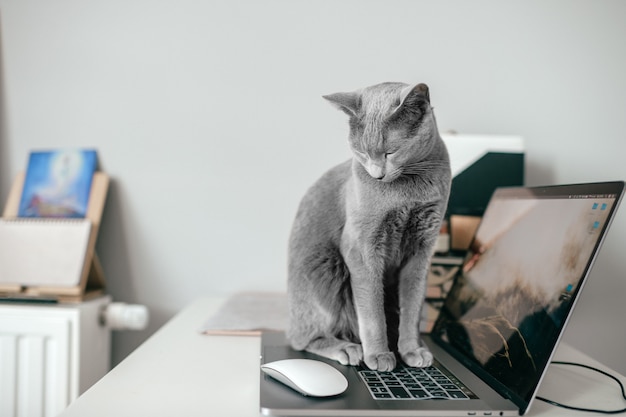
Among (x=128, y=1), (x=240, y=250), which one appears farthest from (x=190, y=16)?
(x=240, y=250)

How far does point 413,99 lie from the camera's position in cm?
60

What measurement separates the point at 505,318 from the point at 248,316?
527mm

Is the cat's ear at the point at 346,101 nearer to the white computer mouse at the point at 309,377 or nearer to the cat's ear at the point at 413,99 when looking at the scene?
the cat's ear at the point at 413,99

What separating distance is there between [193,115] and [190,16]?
0.26 meters

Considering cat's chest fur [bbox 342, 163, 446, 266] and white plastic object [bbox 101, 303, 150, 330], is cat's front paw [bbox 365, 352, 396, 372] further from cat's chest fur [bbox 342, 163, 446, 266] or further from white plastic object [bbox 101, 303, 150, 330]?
white plastic object [bbox 101, 303, 150, 330]

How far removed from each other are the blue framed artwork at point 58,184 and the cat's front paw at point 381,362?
0.87m

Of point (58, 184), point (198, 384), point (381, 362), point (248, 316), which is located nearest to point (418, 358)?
point (381, 362)

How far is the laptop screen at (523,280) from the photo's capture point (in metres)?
0.58

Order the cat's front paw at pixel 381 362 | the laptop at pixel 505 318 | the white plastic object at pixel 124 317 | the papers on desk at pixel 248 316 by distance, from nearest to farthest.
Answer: the laptop at pixel 505 318, the cat's front paw at pixel 381 362, the papers on desk at pixel 248 316, the white plastic object at pixel 124 317

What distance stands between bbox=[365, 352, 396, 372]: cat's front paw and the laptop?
0.05ft

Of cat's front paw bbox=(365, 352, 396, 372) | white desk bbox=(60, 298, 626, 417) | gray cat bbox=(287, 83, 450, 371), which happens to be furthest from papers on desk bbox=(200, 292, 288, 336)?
cat's front paw bbox=(365, 352, 396, 372)

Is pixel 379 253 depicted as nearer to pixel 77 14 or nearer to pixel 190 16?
pixel 190 16

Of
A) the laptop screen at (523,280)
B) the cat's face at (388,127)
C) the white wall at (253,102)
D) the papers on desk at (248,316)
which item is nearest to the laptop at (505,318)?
the laptop screen at (523,280)

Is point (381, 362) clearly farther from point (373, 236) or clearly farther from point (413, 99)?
point (413, 99)
